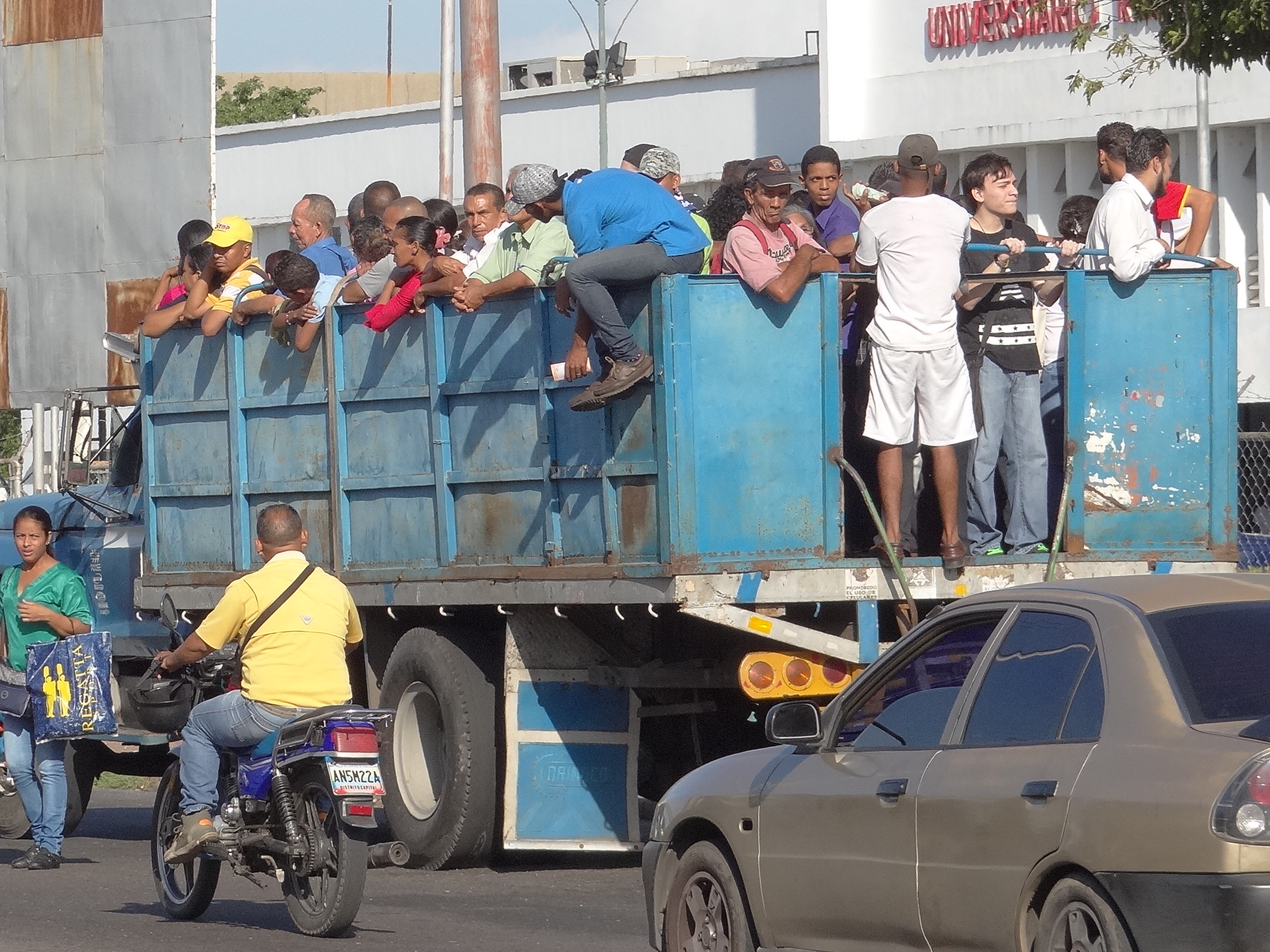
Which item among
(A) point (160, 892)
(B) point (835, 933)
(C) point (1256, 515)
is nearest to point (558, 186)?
(A) point (160, 892)

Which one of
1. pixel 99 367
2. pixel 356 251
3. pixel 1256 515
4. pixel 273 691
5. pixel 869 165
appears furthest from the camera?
pixel 869 165

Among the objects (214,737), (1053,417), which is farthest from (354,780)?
(1053,417)

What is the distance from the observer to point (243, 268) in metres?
11.6

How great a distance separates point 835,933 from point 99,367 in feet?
51.6

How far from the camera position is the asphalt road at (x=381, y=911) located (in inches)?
328

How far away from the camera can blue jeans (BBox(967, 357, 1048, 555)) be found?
931 cm

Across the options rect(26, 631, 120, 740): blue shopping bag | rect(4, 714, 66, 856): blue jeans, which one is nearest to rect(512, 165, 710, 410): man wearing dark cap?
rect(26, 631, 120, 740): blue shopping bag

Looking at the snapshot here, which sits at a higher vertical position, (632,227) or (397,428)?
(632,227)

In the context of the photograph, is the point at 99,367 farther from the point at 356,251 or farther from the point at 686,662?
the point at 686,662

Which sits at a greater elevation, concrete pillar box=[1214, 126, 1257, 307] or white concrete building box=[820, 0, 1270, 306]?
white concrete building box=[820, 0, 1270, 306]

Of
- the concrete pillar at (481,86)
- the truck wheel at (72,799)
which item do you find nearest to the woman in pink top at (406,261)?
the truck wheel at (72,799)

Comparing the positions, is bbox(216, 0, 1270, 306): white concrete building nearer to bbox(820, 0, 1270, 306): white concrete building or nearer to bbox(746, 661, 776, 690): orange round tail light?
bbox(820, 0, 1270, 306): white concrete building

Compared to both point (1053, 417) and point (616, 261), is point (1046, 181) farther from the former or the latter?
point (616, 261)

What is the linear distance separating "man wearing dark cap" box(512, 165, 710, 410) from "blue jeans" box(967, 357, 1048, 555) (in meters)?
1.38
